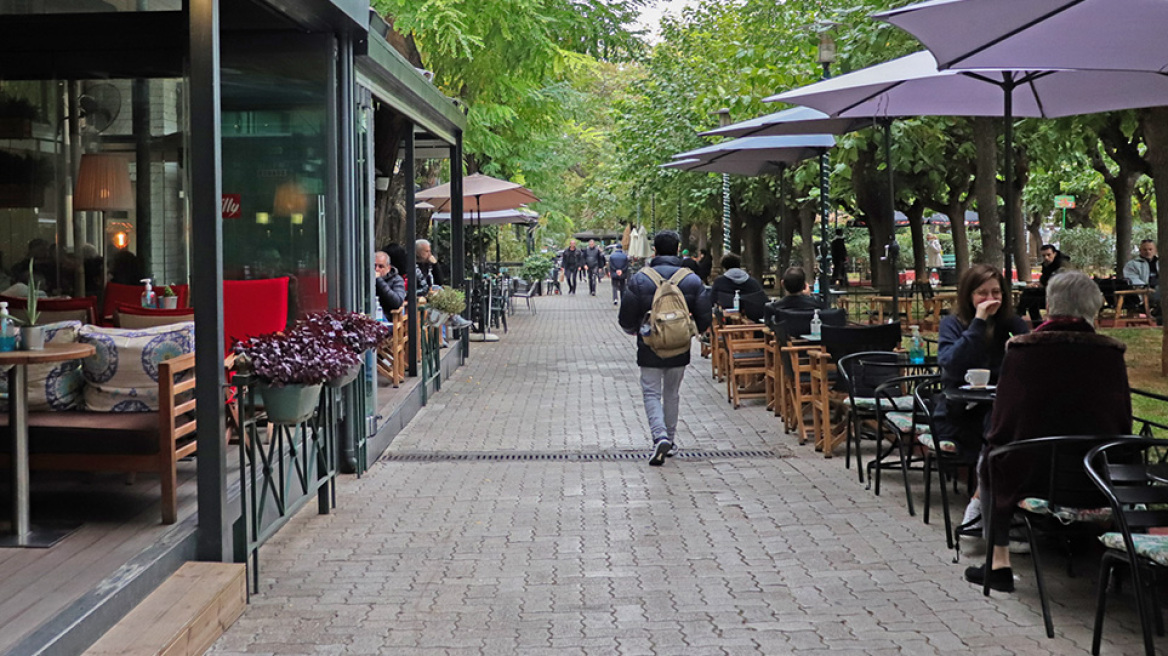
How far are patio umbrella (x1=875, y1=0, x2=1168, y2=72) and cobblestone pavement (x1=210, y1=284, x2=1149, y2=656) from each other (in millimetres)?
2644

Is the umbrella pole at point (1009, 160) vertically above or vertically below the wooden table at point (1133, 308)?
above

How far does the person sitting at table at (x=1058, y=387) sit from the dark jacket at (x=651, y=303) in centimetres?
399

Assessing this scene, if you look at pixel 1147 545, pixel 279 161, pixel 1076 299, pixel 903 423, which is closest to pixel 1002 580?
pixel 1147 545

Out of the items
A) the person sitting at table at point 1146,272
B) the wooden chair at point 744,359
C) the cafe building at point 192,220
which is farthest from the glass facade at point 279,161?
the person sitting at table at point 1146,272

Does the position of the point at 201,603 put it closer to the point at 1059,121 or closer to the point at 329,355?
the point at 329,355

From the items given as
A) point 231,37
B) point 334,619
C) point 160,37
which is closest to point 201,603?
point 334,619

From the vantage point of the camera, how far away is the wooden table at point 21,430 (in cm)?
524

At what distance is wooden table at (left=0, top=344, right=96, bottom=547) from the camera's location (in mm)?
5242

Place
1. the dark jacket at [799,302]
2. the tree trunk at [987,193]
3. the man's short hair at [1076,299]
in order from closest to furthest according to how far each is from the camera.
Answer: the man's short hair at [1076,299] < the dark jacket at [799,302] < the tree trunk at [987,193]

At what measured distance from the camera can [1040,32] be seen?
666 centimetres

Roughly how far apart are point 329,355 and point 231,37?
9.80ft

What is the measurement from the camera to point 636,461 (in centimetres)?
934

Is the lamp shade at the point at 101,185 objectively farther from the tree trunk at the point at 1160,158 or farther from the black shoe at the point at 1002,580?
the tree trunk at the point at 1160,158

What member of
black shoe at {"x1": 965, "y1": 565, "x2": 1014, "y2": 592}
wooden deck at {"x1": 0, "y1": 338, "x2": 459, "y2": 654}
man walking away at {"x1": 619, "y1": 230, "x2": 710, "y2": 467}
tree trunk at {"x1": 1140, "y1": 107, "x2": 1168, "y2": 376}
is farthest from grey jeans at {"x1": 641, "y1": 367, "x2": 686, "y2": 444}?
tree trunk at {"x1": 1140, "y1": 107, "x2": 1168, "y2": 376}
